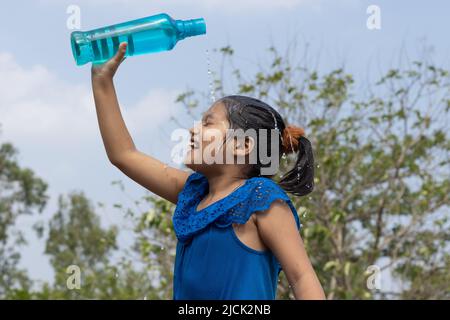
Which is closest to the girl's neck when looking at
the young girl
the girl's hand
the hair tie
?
the young girl

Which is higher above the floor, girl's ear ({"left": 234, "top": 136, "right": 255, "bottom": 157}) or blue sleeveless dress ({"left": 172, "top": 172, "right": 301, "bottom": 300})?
girl's ear ({"left": 234, "top": 136, "right": 255, "bottom": 157})

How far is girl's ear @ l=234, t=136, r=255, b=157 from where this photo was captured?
6.29ft

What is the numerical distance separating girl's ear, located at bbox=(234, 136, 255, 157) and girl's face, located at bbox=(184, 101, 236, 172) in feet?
0.07

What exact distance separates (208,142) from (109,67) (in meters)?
0.30

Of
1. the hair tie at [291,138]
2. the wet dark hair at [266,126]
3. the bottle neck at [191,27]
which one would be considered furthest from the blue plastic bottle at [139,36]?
the hair tie at [291,138]

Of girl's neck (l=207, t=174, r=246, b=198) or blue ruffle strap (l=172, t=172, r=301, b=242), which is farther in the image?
girl's neck (l=207, t=174, r=246, b=198)

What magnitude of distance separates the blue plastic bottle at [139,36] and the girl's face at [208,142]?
0.22 metres

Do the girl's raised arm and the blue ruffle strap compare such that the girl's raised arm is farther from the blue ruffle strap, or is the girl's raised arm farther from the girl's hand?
the blue ruffle strap

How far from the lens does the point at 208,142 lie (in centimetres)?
190

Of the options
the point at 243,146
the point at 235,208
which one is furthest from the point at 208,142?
the point at 235,208

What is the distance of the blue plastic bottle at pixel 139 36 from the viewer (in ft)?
6.58

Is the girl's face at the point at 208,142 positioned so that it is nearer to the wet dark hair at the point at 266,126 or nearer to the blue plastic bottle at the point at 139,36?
the wet dark hair at the point at 266,126
